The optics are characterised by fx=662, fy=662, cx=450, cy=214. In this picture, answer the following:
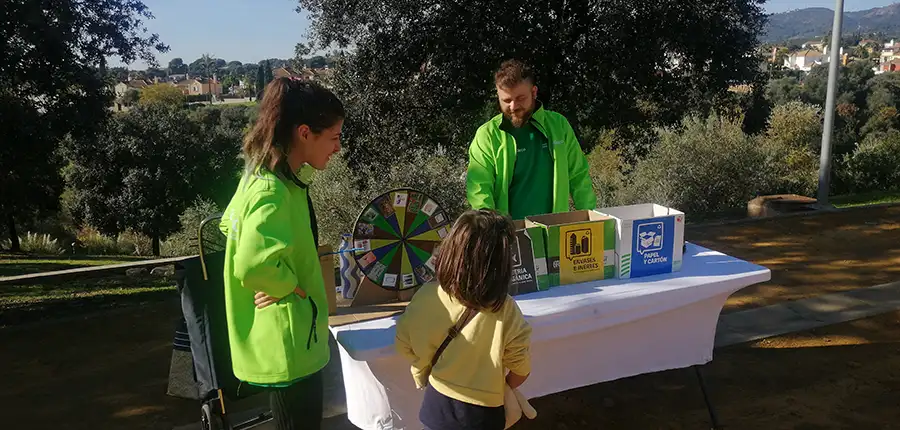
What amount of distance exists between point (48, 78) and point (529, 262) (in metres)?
5.71

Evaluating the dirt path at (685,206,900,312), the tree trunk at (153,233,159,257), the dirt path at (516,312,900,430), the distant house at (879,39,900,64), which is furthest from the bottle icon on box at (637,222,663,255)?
the distant house at (879,39,900,64)

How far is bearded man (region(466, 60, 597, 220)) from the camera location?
10.6 ft

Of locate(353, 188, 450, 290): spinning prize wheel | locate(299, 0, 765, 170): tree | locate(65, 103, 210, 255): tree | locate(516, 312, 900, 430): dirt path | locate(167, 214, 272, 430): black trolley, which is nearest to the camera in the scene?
locate(167, 214, 272, 430): black trolley

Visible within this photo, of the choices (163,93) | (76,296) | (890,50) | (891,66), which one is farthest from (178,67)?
(890,50)

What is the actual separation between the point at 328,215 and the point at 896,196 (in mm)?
10198

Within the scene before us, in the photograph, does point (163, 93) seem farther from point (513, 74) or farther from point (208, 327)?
point (208, 327)

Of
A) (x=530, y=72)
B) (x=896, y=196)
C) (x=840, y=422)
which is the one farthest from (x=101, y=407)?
(x=896, y=196)

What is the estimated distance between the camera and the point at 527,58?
7.57 m

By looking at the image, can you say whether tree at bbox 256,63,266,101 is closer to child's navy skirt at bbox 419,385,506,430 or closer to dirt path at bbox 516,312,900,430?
child's navy skirt at bbox 419,385,506,430

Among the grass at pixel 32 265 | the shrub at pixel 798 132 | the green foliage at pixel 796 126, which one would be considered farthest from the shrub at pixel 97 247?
the green foliage at pixel 796 126

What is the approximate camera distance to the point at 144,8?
7.42 meters

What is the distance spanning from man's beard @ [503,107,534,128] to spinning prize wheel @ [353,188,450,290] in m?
0.68

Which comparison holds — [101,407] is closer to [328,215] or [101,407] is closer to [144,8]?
[144,8]

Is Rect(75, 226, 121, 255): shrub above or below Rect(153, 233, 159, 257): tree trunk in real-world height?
above
